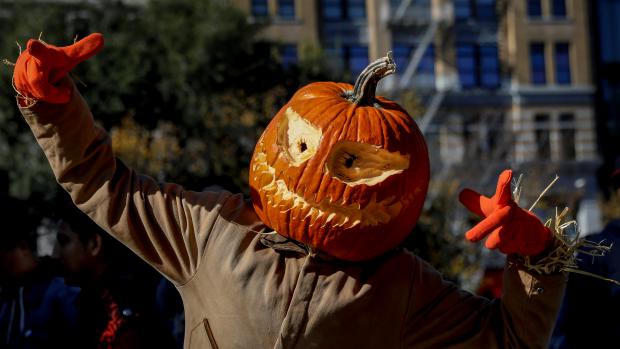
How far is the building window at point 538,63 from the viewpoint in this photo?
29.4m

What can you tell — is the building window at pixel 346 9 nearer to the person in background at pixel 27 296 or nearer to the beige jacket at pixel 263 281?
the person in background at pixel 27 296

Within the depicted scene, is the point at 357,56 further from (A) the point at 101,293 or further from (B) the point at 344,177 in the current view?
(B) the point at 344,177

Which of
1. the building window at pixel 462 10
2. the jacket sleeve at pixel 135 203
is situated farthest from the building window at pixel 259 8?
the jacket sleeve at pixel 135 203

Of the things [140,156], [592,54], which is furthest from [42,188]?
[592,54]

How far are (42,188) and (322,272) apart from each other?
11.7 metres

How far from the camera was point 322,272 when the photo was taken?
2818 millimetres

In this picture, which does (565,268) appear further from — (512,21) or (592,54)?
(592,54)

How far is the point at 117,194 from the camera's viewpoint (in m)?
2.88

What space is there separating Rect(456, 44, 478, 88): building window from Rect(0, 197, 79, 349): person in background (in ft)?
82.9

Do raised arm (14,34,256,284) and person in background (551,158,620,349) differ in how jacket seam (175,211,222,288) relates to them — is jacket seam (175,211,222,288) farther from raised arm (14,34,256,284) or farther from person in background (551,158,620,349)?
person in background (551,158,620,349)

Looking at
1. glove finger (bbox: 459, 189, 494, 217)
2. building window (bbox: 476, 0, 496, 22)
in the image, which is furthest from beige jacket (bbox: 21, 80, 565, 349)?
building window (bbox: 476, 0, 496, 22)

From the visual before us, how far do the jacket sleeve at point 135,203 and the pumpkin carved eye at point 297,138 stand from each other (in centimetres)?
31

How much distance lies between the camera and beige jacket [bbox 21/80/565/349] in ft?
9.00

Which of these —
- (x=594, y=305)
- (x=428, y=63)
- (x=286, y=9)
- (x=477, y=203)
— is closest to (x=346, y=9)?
(x=286, y=9)
